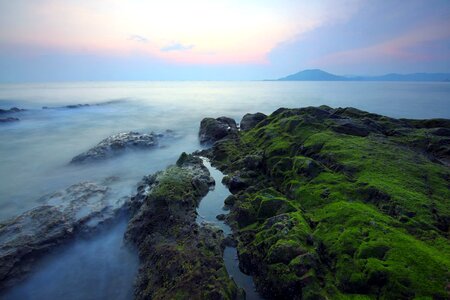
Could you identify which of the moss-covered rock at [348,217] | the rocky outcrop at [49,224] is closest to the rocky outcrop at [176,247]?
the moss-covered rock at [348,217]

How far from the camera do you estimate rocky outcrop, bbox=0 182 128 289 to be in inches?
596

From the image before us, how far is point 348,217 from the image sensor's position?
580 inches

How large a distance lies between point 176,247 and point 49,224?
9.18 meters

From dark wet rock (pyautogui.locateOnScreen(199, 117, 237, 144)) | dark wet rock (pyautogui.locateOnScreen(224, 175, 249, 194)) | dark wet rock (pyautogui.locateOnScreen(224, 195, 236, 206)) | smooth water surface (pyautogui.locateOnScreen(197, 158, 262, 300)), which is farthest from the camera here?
dark wet rock (pyautogui.locateOnScreen(199, 117, 237, 144))

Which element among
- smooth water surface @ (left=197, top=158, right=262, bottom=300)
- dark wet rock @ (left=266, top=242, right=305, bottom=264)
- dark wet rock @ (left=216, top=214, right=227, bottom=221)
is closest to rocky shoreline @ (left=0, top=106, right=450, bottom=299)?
dark wet rock @ (left=266, top=242, right=305, bottom=264)

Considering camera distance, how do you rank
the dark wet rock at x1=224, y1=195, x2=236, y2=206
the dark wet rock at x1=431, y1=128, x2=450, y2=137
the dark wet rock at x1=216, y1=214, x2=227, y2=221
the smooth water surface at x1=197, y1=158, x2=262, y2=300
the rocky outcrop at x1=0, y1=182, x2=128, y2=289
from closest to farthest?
the smooth water surface at x1=197, y1=158, x2=262, y2=300, the rocky outcrop at x1=0, y1=182, x2=128, y2=289, the dark wet rock at x1=216, y1=214, x2=227, y2=221, the dark wet rock at x1=224, y1=195, x2=236, y2=206, the dark wet rock at x1=431, y1=128, x2=450, y2=137

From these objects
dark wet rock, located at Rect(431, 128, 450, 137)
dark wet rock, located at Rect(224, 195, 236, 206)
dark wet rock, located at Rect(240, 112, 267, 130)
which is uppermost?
dark wet rock, located at Rect(431, 128, 450, 137)

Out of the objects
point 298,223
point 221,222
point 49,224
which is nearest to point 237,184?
point 221,222

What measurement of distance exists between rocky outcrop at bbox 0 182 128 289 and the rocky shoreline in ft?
0.23

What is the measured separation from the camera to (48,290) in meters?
14.0

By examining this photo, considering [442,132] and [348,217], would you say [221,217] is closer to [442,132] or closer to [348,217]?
[348,217]

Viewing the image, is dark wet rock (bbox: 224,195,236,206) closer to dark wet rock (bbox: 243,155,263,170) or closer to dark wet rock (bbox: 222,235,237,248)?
dark wet rock (bbox: 222,235,237,248)

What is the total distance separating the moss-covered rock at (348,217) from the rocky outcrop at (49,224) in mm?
9891

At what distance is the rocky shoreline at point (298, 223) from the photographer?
463 inches
